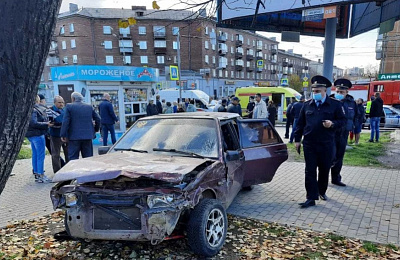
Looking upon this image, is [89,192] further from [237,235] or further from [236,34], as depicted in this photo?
[236,34]

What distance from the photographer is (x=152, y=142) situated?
3.96 meters

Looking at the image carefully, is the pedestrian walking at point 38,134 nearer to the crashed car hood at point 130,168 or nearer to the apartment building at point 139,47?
the crashed car hood at point 130,168

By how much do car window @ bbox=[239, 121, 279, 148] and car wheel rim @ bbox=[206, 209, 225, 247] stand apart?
1555 millimetres

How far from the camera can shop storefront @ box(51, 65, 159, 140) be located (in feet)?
37.9

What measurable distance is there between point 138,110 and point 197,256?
1141cm

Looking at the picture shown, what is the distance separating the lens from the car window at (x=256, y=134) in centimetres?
461

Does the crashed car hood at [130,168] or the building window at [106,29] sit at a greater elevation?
the building window at [106,29]

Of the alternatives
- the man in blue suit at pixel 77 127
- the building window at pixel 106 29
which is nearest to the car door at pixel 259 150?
the man in blue suit at pixel 77 127

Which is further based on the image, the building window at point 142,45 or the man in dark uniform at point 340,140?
the building window at point 142,45

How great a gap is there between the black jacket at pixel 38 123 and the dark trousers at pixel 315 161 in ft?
18.0

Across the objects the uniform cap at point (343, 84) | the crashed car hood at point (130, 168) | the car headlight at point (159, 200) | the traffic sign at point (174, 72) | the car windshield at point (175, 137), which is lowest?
the car headlight at point (159, 200)

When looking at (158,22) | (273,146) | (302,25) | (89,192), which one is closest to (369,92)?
(302,25)

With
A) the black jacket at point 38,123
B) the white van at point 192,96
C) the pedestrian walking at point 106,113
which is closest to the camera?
the black jacket at point 38,123

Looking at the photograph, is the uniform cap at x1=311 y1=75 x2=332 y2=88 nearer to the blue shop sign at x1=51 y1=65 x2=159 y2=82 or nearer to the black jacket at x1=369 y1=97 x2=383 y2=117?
the black jacket at x1=369 y1=97 x2=383 y2=117
